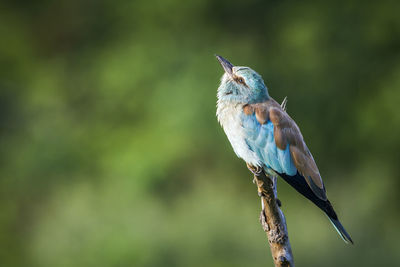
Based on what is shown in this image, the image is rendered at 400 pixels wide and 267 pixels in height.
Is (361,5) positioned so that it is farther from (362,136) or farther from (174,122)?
(174,122)

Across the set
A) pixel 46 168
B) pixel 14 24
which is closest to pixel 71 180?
pixel 46 168

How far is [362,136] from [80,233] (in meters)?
4.98

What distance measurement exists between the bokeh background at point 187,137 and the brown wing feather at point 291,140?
4.71m

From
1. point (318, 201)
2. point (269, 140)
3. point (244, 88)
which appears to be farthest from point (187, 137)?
point (318, 201)

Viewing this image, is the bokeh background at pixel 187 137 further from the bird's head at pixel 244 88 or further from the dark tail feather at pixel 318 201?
the dark tail feather at pixel 318 201

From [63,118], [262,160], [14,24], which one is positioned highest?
[14,24]

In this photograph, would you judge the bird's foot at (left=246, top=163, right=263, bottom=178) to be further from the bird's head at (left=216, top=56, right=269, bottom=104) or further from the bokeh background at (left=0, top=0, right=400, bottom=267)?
the bokeh background at (left=0, top=0, right=400, bottom=267)

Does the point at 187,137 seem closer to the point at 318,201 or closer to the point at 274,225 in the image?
the point at 318,201

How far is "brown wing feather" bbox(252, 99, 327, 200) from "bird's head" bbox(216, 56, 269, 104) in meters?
0.16

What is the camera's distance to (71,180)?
36.3 ft

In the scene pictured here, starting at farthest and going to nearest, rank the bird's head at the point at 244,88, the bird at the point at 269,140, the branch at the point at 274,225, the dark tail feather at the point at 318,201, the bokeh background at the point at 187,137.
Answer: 1. the bokeh background at the point at 187,137
2. the bird's head at the point at 244,88
3. the bird at the point at 269,140
4. the dark tail feather at the point at 318,201
5. the branch at the point at 274,225

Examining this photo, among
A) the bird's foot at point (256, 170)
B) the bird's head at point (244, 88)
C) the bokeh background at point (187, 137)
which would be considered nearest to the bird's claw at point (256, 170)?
the bird's foot at point (256, 170)

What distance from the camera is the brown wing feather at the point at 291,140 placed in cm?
436

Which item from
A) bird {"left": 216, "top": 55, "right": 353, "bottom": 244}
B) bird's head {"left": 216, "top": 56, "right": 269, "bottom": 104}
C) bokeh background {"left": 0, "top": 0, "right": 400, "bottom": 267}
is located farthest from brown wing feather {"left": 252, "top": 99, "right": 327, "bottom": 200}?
bokeh background {"left": 0, "top": 0, "right": 400, "bottom": 267}
